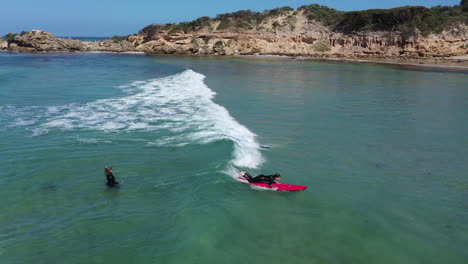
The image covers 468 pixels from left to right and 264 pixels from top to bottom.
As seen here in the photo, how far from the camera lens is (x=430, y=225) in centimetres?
795

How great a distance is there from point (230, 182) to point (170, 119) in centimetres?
797

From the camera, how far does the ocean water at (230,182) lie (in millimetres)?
7027

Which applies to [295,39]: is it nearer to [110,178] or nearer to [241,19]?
[241,19]

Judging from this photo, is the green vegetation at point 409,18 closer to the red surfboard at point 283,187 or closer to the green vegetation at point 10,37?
the red surfboard at point 283,187

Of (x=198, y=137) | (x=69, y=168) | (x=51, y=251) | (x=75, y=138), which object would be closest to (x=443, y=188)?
(x=198, y=137)

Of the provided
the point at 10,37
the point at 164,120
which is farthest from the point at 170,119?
the point at 10,37

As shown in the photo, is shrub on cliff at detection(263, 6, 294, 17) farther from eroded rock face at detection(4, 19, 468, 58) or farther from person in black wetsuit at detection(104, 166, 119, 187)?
person in black wetsuit at detection(104, 166, 119, 187)

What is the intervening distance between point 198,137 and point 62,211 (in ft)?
20.8

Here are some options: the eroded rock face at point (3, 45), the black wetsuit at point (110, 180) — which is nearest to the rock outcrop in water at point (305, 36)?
the eroded rock face at point (3, 45)

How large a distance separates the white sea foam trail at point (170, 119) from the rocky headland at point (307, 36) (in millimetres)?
47716

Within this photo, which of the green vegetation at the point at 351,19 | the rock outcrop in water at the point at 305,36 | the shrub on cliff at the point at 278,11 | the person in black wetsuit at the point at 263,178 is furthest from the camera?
the shrub on cliff at the point at 278,11

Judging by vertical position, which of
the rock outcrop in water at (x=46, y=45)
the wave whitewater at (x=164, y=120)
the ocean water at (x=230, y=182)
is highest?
→ the rock outcrop in water at (x=46, y=45)

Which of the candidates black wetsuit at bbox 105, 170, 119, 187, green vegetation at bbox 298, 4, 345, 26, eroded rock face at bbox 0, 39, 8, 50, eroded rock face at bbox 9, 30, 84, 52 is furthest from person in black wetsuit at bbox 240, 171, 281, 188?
eroded rock face at bbox 0, 39, 8, 50

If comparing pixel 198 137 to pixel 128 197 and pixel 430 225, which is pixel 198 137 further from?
pixel 430 225
